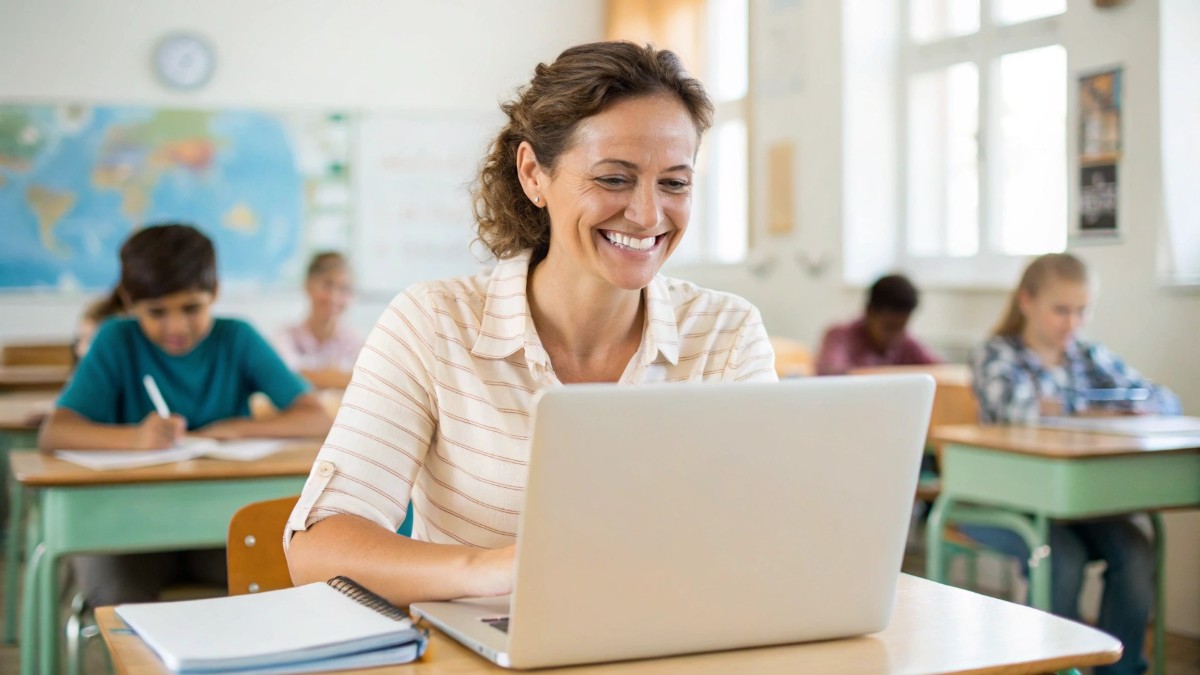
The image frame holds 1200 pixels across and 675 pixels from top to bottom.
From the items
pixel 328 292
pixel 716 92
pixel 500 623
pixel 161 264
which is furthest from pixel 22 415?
pixel 716 92

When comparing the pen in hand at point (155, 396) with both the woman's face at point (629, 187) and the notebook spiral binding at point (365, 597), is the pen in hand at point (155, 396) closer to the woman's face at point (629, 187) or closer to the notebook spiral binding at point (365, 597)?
the woman's face at point (629, 187)

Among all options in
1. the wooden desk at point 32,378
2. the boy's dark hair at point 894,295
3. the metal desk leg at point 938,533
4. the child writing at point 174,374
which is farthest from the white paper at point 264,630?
the wooden desk at point 32,378

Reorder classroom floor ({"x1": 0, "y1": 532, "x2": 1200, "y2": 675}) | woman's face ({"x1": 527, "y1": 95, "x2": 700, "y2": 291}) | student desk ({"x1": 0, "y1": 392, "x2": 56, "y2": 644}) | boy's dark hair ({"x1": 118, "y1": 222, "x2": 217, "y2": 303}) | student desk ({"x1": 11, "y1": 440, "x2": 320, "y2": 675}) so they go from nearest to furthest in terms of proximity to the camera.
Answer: woman's face ({"x1": 527, "y1": 95, "x2": 700, "y2": 291}) < student desk ({"x1": 11, "y1": 440, "x2": 320, "y2": 675}) < boy's dark hair ({"x1": 118, "y1": 222, "x2": 217, "y2": 303}) < classroom floor ({"x1": 0, "y1": 532, "x2": 1200, "y2": 675}) < student desk ({"x1": 0, "y1": 392, "x2": 56, "y2": 644})

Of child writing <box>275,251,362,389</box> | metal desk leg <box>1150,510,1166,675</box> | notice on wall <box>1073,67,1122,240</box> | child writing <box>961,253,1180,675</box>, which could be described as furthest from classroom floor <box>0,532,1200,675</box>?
Result: child writing <box>275,251,362,389</box>

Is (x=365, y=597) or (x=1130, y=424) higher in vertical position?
(x=365, y=597)

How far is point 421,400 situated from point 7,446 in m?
2.85

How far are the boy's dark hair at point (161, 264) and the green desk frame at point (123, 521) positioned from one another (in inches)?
20.8

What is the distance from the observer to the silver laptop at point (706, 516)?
96 cm

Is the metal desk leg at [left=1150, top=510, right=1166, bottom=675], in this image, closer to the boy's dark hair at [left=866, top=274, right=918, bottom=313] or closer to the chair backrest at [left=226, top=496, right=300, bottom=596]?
the boy's dark hair at [left=866, top=274, right=918, bottom=313]

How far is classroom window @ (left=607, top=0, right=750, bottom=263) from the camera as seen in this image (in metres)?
6.86

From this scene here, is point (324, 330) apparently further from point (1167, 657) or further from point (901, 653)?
point (901, 653)

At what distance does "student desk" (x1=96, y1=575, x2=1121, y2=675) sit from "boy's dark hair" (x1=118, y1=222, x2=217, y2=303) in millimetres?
1662

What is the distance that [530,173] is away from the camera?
166 centimetres

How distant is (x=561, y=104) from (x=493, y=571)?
0.62 meters
